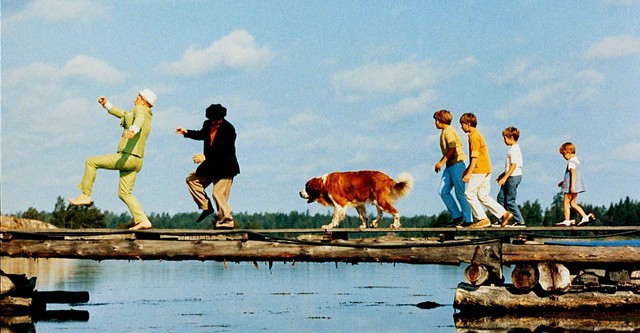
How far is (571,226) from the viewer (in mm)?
16281

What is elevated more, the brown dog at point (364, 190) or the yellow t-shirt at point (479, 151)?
the yellow t-shirt at point (479, 151)

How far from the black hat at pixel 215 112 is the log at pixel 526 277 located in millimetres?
5862

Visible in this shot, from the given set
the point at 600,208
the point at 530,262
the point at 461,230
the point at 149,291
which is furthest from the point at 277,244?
the point at 600,208

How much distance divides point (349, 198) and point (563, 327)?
4.50 metres

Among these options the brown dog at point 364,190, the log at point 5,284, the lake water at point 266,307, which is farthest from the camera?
the log at point 5,284

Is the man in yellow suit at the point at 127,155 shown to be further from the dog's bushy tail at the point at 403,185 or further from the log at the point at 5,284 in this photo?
the dog's bushy tail at the point at 403,185

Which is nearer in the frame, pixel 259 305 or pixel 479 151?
pixel 479 151

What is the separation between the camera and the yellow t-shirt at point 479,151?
16203 millimetres

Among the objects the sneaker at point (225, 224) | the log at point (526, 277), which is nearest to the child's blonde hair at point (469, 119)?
the log at point (526, 277)

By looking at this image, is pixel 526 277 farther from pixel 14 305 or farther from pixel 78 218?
pixel 78 218

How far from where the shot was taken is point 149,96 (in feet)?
51.5

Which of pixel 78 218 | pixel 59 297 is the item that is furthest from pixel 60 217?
pixel 59 297

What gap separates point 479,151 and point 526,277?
7.91 feet

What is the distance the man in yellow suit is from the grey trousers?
3.14 ft
